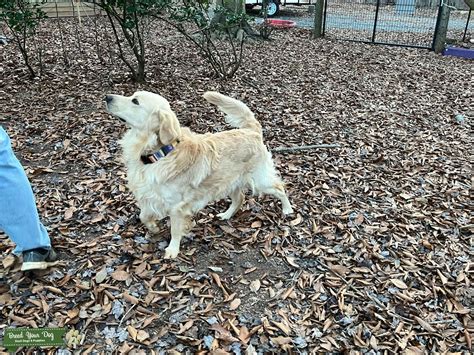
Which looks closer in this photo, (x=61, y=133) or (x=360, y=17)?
(x=61, y=133)

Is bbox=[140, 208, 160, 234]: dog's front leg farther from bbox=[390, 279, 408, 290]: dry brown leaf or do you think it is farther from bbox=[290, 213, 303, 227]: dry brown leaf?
bbox=[390, 279, 408, 290]: dry brown leaf

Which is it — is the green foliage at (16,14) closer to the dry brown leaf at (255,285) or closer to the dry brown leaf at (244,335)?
the dry brown leaf at (255,285)

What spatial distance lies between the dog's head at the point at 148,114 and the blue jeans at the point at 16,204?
0.76m

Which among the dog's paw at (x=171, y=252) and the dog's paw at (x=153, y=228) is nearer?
the dog's paw at (x=171, y=252)

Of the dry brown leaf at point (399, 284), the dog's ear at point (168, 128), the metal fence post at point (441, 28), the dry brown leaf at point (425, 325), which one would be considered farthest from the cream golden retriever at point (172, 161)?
the metal fence post at point (441, 28)

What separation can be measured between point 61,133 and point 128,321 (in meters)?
3.12

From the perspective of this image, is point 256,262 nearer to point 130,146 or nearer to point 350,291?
point 350,291

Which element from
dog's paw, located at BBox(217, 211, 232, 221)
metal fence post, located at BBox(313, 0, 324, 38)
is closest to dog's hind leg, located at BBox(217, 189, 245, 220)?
dog's paw, located at BBox(217, 211, 232, 221)

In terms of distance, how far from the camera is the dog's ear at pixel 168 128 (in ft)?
9.11

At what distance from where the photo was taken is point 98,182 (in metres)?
4.01

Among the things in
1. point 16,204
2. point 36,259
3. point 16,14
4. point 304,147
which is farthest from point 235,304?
point 16,14

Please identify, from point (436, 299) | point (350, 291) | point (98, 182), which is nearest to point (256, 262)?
point (350, 291)

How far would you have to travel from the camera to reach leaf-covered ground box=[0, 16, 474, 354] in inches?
100

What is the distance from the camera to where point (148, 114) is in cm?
287
